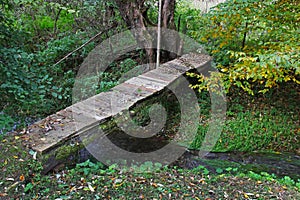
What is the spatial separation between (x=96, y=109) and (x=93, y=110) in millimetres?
33

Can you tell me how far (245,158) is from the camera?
11.2 feet

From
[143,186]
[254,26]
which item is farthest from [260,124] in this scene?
[143,186]

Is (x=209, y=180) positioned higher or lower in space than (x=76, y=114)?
lower

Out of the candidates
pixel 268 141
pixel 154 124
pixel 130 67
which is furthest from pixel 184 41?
pixel 268 141

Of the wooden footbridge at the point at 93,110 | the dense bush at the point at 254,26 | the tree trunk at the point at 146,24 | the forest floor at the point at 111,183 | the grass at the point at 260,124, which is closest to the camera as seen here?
the forest floor at the point at 111,183

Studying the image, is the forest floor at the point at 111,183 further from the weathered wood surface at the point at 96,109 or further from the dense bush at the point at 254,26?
the dense bush at the point at 254,26

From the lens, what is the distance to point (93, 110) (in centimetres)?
281

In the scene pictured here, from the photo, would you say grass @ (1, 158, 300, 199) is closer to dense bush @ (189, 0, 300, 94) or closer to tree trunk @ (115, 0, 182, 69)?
dense bush @ (189, 0, 300, 94)

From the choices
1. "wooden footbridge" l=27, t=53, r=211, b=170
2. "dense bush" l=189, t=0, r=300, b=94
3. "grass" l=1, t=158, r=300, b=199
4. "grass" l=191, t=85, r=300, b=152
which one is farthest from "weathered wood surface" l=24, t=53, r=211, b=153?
"grass" l=191, t=85, r=300, b=152

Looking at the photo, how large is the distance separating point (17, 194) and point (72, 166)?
2.04ft

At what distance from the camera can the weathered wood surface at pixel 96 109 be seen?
93.7 inches

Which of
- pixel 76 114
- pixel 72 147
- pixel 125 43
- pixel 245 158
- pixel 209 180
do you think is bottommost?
pixel 245 158

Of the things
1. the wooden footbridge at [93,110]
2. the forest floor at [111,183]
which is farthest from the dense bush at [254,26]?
the forest floor at [111,183]

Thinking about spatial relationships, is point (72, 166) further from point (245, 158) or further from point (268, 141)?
point (268, 141)
